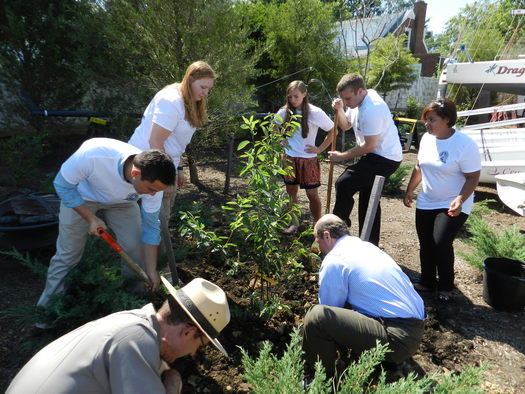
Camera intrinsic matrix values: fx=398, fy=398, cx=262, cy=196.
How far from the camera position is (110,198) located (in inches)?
108

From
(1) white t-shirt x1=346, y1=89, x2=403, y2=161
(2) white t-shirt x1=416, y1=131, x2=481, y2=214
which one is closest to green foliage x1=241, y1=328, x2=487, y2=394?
(2) white t-shirt x1=416, y1=131, x2=481, y2=214

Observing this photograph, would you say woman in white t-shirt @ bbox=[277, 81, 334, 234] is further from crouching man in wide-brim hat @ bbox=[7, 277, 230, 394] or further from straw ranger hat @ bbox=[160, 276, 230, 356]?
crouching man in wide-brim hat @ bbox=[7, 277, 230, 394]

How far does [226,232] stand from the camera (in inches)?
176

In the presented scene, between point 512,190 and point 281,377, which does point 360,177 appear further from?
point 512,190

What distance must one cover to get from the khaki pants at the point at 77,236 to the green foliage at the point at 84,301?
95 millimetres

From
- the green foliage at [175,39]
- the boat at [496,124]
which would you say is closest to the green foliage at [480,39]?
the boat at [496,124]

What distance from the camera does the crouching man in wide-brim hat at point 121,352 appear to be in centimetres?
138

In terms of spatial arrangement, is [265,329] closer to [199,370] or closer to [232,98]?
[199,370]

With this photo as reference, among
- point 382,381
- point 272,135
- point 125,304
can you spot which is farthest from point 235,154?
point 382,381

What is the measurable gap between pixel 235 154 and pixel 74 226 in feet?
21.8

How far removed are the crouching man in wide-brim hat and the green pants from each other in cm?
106

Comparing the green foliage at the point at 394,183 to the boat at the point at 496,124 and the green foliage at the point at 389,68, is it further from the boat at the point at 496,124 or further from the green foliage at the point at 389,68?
the green foliage at the point at 389,68

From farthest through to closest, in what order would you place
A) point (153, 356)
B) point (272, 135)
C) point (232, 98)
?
point (232, 98) → point (272, 135) → point (153, 356)

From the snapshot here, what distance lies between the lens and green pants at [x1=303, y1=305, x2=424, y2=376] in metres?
2.40
